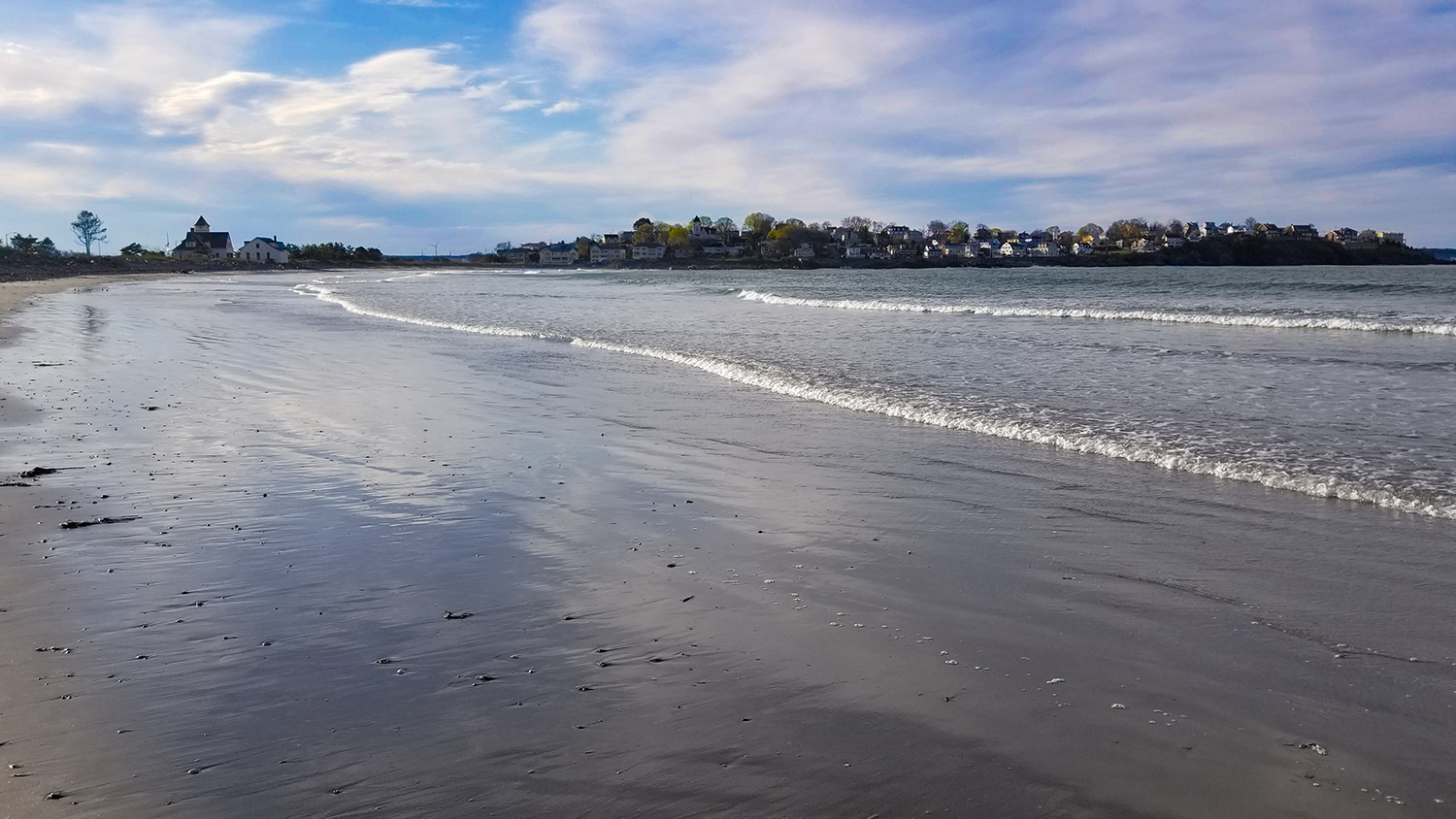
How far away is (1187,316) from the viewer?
26.3 meters

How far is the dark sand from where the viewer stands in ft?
9.95

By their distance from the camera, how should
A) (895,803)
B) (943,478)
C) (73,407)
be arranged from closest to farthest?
(895,803) → (943,478) → (73,407)

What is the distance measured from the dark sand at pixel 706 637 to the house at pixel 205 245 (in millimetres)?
154037

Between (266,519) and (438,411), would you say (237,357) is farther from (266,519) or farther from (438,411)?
(266,519)

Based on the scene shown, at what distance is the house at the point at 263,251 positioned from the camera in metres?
151

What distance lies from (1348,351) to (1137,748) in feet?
56.4

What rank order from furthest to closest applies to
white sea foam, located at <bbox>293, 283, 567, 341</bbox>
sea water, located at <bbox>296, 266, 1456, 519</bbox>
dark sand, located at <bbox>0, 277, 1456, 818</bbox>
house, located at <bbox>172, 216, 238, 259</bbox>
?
house, located at <bbox>172, 216, 238, 259</bbox>
white sea foam, located at <bbox>293, 283, 567, 341</bbox>
sea water, located at <bbox>296, 266, 1456, 519</bbox>
dark sand, located at <bbox>0, 277, 1456, 818</bbox>

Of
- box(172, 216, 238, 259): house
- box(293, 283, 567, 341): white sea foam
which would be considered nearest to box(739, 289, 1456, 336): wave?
box(293, 283, 567, 341): white sea foam

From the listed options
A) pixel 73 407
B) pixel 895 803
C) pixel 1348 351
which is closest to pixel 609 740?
pixel 895 803

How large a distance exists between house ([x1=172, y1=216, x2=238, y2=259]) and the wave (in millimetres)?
134289

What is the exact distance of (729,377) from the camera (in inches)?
569

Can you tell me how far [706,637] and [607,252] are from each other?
614ft

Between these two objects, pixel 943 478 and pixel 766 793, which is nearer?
pixel 766 793

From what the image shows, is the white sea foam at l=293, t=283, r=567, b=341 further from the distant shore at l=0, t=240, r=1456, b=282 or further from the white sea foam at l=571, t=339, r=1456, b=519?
the distant shore at l=0, t=240, r=1456, b=282
